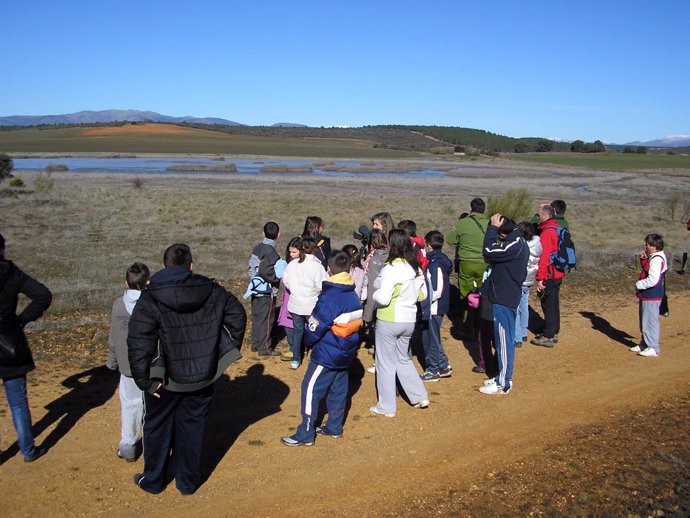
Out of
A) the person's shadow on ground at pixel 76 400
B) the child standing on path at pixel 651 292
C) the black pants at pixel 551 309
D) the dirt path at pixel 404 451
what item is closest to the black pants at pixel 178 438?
the dirt path at pixel 404 451

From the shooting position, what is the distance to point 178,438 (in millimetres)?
4602

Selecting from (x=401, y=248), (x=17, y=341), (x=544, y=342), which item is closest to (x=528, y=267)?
(x=544, y=342)

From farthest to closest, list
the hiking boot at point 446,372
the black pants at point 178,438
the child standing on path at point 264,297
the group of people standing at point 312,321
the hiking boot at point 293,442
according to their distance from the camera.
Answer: the child standing on path at point 264,297
the hiking boot at point 446,372
the hiking boot at point 293,442
the black pants at point 178,438
the group of people standing at point 312,321

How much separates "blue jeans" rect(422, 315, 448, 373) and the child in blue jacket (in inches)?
74.3

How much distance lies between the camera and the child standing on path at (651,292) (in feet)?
Result: 26.3

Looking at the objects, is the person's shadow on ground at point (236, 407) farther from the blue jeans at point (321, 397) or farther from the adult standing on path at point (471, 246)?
the adult standing on path at point (471, 246)

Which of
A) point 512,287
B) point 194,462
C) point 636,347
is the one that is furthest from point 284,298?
point 636,347

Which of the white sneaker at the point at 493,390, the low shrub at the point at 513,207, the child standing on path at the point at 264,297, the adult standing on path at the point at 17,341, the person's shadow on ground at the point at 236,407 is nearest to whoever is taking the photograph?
the adult standing on path at the point at 17,341

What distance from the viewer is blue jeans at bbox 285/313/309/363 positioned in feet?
24.2

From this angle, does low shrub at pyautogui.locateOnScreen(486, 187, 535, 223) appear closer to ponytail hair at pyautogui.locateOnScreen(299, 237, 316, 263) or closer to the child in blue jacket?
ponytail hair at pyautogui.locateOnScreen(299, 237, 316, 263)

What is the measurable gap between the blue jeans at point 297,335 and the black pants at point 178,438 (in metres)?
2.75

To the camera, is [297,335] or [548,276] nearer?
[297,335]

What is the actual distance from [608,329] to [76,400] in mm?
7309

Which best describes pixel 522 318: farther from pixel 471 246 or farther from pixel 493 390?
pixel 493 390
